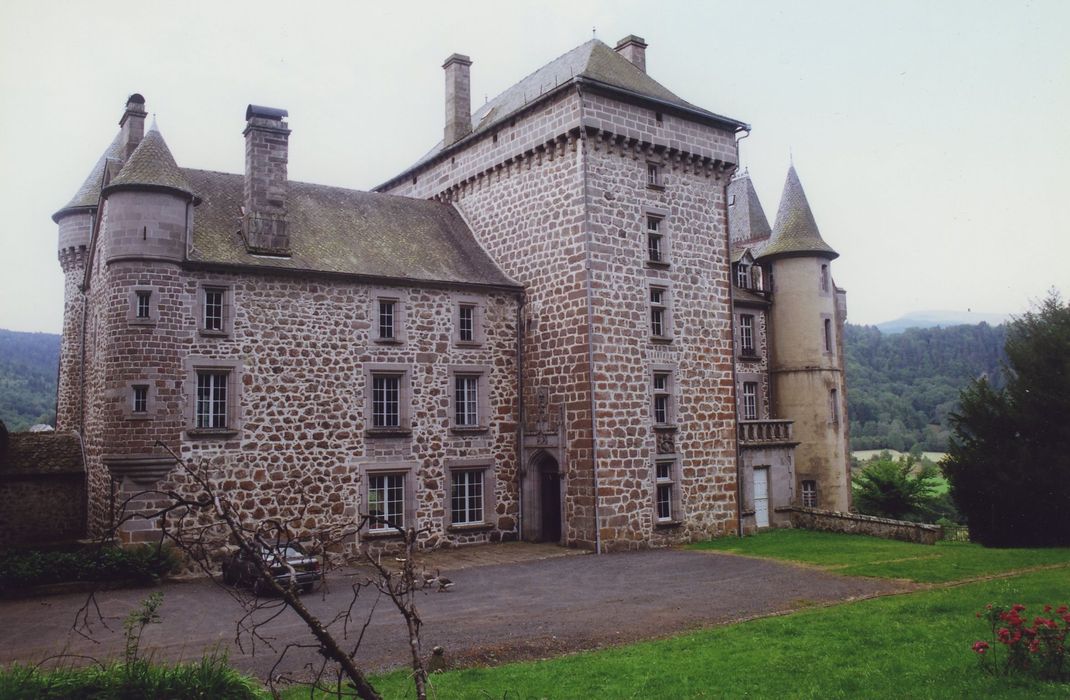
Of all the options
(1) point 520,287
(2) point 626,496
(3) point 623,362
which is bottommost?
(2) point 626,496

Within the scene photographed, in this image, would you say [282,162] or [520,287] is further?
[520,287]

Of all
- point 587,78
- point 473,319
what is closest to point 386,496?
point 473,319

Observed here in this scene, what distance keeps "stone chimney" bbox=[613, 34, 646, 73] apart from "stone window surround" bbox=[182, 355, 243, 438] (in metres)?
17.5

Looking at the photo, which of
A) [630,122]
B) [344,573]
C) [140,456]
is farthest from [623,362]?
[140,456]

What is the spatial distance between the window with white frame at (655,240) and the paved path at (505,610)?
961 centimetres

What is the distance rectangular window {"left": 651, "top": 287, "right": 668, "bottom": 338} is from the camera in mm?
25062

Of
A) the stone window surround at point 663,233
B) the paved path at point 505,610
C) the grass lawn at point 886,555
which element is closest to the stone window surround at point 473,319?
the stone window surround at point 663,233

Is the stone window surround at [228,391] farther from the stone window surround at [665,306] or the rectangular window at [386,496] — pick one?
the stone window surround at [665,306]

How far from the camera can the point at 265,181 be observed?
74.3ft

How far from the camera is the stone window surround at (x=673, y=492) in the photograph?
23.9m

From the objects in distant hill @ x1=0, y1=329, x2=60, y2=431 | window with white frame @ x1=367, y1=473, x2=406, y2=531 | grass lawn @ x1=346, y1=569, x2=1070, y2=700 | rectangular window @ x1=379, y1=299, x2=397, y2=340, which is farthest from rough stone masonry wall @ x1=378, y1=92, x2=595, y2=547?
distant hill @ x1=0, y1=329, x2=60, y2=431

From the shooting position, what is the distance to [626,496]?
911 inches

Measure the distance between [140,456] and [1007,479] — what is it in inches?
877

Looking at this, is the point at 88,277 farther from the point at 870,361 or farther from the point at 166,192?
the point at 870,361
